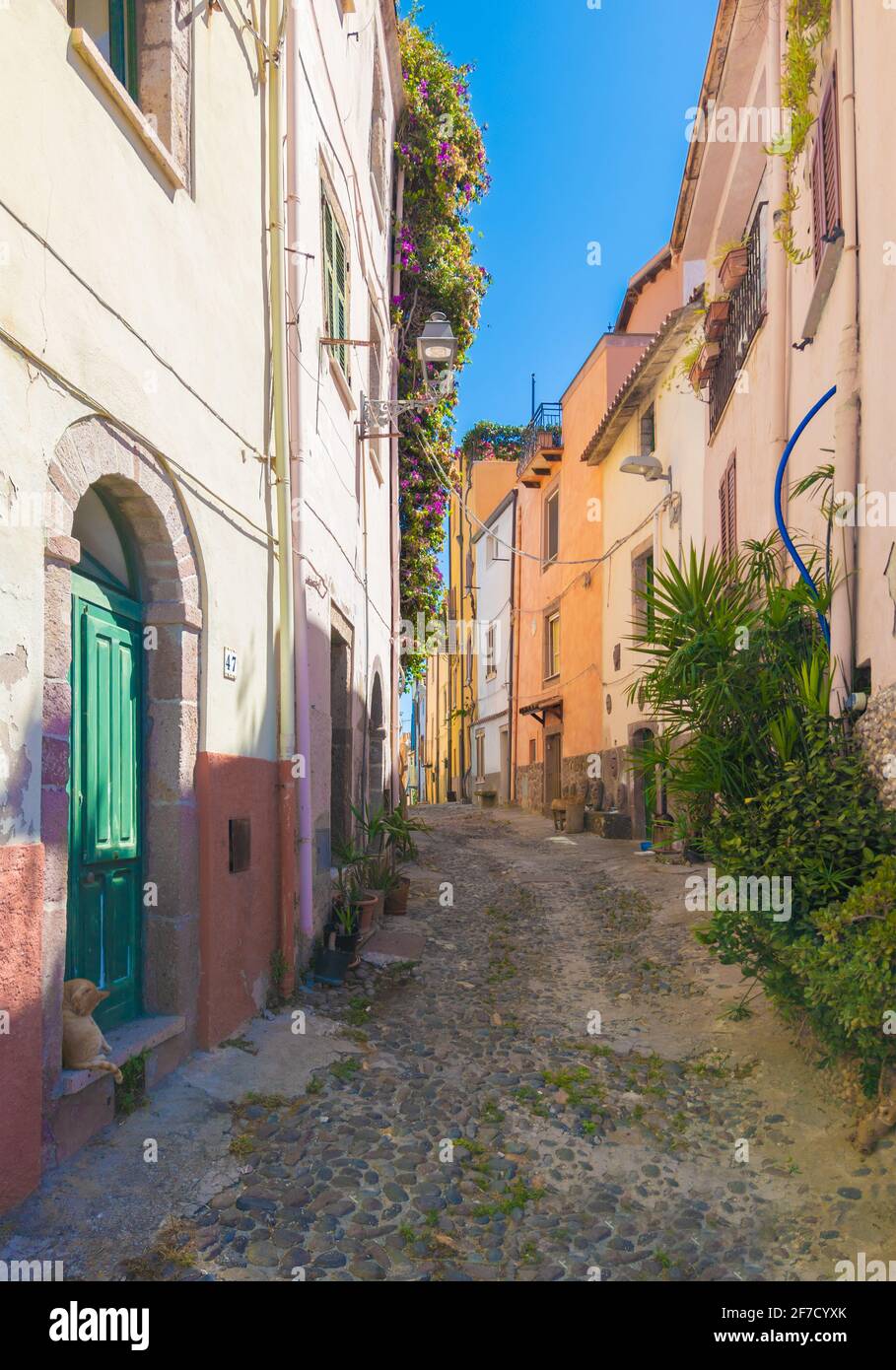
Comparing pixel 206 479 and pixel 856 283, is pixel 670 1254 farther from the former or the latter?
pixel 856 283

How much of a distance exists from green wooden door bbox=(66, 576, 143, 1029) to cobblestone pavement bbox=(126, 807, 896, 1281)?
0.88 metres

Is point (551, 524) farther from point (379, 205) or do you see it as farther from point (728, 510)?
point (728, 510)

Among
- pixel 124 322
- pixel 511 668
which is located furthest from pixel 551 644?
pixel 124 322

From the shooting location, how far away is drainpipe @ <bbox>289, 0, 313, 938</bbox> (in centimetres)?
632

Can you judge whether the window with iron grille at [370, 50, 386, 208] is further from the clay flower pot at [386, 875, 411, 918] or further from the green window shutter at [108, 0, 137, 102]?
the clay flower pot at [386, 875, 411, 918]

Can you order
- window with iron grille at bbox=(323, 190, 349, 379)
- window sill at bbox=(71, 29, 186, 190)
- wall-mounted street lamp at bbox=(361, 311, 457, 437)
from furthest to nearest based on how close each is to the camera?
wall-mounted street lamp at bbox=(361, 311, 457, 437), window with iron grille at bbox=(323, 190, 349, 379), window sill at bbox=(71, 29, 186, 190)

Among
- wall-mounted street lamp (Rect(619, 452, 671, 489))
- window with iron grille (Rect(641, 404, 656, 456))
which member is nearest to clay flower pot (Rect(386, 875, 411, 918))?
wall-mounted street lamp (Rect(619, 452, 671, 489))

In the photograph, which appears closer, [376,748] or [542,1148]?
[542,1148]

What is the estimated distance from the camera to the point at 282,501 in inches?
243

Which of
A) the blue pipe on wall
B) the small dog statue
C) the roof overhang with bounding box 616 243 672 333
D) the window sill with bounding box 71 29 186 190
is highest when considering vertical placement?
the roof overhang with bounding box 616 243 672 333

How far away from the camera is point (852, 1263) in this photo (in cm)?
339

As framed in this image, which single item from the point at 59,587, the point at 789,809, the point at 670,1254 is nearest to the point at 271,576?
the point at 59,587

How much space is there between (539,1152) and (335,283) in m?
6.72
